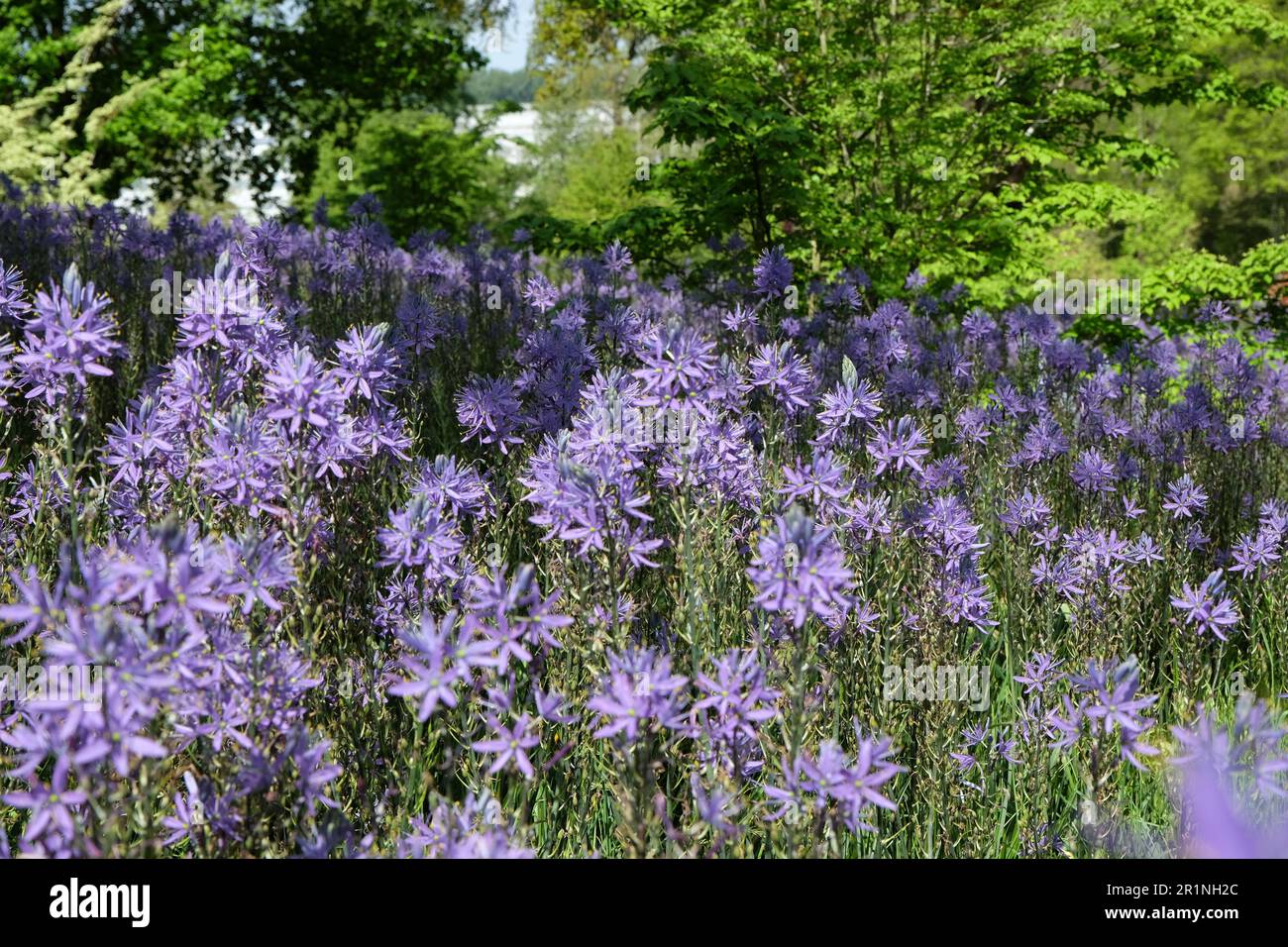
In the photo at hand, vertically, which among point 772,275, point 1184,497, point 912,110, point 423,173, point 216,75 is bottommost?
point 1184,497

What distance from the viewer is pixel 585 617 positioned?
2512 mm

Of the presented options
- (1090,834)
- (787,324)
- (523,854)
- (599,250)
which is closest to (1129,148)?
(599,250)

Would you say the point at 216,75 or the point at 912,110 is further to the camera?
the point at 216,75


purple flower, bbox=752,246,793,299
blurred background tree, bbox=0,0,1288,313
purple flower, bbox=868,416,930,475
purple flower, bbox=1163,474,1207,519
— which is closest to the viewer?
purple flower, bbox=868,416,930,475

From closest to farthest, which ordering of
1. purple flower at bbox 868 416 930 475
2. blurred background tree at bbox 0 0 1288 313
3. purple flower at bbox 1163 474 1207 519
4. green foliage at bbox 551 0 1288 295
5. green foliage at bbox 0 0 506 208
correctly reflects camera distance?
purple flower at bbox 868 416 930 475 < purple flower at bbox 1163 474 1207 519 < green foliage at bbox 551 0 1288 295 < blurred background tree at bbox 0 0 1288 313 < green foliage at bbox 0 0 506 208

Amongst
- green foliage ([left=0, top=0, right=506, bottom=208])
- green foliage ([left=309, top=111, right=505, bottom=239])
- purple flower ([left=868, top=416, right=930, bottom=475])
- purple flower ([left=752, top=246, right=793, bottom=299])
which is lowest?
purple flower ([left=868, top=416, right=930, bottom=475])

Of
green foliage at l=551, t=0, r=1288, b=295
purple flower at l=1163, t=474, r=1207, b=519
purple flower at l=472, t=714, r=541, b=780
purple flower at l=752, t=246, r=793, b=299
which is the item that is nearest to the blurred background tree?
green foliage at l=551, t=0, r=1288, b=295

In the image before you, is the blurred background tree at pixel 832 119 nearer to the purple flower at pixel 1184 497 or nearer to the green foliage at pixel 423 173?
the green foliage at pixel 423 173

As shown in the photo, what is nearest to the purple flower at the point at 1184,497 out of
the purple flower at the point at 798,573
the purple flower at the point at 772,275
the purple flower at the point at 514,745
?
the purple flower at the point at 772,275

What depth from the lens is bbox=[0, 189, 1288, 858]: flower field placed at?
1.85m

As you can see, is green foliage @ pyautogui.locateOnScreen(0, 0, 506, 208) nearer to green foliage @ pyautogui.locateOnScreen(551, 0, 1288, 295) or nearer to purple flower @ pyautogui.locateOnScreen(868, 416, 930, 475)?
green foliage @ pyautogui.locateOnScreen(551, 0, 1288, 295)

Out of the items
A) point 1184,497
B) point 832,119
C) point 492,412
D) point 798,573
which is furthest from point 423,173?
point 798,573

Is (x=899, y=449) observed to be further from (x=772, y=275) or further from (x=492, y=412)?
(x=772, y=275)

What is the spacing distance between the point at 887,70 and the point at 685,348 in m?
7.43
